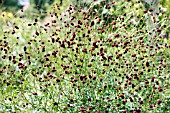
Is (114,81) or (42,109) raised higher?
(114,81)

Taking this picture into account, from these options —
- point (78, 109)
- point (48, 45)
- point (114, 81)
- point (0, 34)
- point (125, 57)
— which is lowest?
point (78, 109)

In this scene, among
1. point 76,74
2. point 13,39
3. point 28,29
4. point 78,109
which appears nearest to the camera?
point 78,109

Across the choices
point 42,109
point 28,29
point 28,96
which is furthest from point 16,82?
point 28,29

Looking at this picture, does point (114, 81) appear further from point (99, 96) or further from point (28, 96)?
point (28, 96)

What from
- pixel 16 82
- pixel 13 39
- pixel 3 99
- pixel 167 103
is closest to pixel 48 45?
pixel 13 39

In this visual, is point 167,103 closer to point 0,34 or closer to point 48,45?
point 48,45

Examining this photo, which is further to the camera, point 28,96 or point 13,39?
point 13,39

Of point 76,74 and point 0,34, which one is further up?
point 0,34

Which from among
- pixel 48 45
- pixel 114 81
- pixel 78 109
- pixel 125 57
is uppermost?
pixel 48 45

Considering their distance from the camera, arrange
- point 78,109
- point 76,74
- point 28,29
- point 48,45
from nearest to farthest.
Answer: point 78,109 < point 76,74 < point 48,45 < point 28,29
